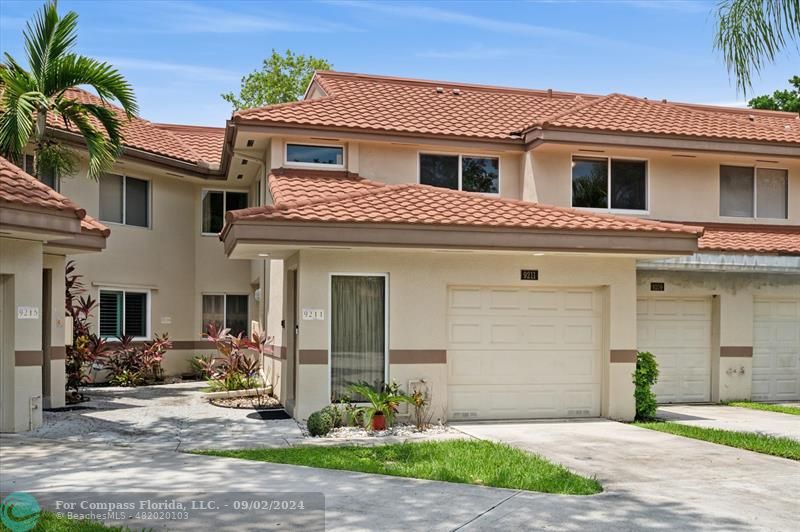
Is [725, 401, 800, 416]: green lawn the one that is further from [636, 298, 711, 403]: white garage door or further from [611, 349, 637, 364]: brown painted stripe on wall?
[611, 349, 637, 364]: brown painted stripe on wall

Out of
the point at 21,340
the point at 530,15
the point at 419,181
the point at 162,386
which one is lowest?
the point at 162,386

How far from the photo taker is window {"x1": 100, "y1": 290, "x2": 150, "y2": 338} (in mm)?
22328

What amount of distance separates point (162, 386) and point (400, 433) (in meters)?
10.3

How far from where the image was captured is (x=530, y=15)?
15352 millimetres

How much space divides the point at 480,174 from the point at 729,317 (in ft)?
20.5

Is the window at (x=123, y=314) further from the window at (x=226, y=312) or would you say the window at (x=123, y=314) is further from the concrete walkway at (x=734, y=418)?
the concrete walkway at (x=734, y=418)

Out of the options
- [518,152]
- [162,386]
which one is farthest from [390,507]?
[162,386]

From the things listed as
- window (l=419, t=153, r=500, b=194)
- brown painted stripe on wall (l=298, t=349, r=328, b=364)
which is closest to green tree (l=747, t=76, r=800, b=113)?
window (l=419, t=153, r=500, b=194)

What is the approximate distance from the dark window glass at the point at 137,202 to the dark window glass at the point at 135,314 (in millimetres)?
1972

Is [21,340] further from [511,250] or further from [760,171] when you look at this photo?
[760,171]

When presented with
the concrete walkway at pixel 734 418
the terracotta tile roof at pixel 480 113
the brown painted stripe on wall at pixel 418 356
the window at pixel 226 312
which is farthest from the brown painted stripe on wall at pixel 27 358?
the window at pixel 226 312

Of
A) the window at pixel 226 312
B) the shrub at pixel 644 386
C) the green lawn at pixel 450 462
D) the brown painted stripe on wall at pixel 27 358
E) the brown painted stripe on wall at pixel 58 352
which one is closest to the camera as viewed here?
the green lawn at pixel 450 462

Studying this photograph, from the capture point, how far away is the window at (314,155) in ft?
58.7

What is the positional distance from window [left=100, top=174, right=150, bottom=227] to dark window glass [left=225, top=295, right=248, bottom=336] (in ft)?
11.2
